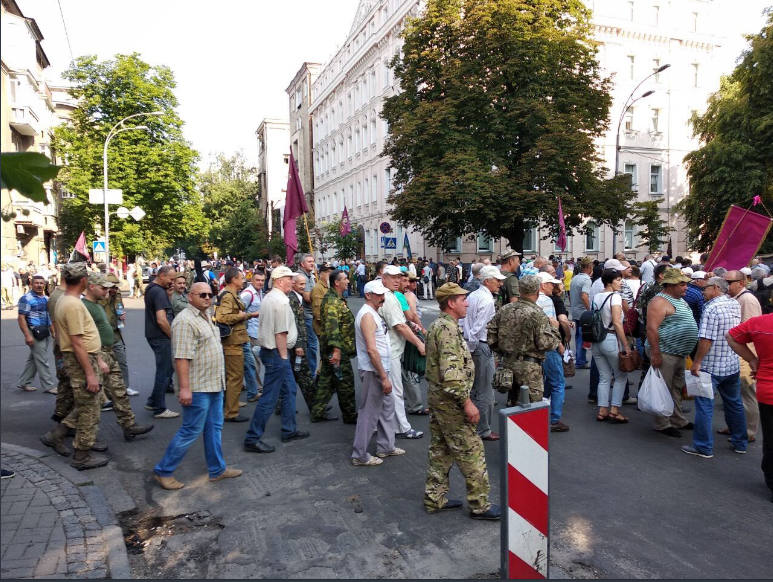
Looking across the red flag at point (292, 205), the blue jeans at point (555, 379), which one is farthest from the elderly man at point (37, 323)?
the blue jeans at point (555, 379)

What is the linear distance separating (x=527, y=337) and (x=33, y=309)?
7.18 m

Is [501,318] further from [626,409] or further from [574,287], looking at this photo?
[574,287]

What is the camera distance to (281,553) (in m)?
4.11

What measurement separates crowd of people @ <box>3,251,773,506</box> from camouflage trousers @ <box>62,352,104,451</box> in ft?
0.04

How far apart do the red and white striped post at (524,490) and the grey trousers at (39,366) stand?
8277 mm

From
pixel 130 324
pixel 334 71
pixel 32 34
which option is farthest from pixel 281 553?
pixel 334 71

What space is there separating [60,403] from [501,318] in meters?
4.76

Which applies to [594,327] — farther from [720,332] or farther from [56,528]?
[56,528]

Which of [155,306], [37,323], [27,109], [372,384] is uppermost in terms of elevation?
[27,109]

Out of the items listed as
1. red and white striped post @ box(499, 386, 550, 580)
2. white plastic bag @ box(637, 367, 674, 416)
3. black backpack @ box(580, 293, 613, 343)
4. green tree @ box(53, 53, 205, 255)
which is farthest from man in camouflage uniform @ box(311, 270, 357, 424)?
green tree @ box(53, 53, 205, 255)

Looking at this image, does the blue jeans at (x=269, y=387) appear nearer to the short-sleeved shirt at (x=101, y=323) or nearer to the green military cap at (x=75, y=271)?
the short-sleeved shirt at (x=101, y=323)

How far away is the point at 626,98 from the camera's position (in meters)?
40.9

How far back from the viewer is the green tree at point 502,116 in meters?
25.7

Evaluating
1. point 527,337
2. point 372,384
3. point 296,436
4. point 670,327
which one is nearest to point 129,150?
point 296,436
